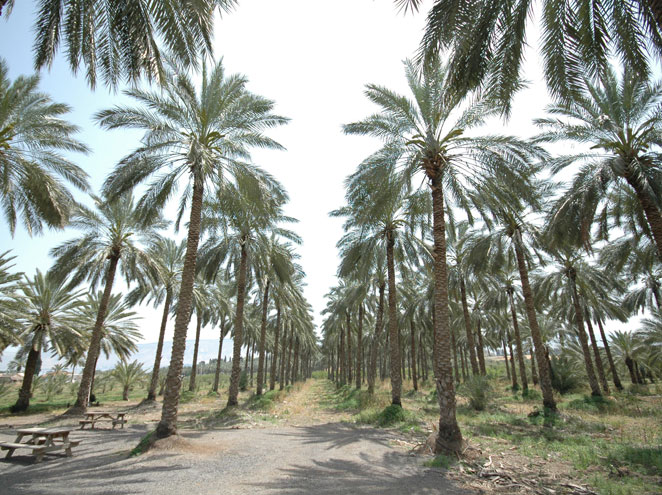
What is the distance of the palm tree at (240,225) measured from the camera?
13.2m

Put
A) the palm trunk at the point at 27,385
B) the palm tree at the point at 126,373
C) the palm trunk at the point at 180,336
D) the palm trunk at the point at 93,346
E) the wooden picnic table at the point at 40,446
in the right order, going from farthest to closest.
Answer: the palm tree at the point at 126,373 < the palm trunk at the point at 27,385 < the palm trunk at the point at 93,346 < the palm trunk at the point at 180,336 < the wooden picnic table at the point at 40,446

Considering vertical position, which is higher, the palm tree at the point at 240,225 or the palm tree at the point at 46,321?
the palm tree at the point at 240,225

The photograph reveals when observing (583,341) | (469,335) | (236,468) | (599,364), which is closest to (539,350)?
(469,335)

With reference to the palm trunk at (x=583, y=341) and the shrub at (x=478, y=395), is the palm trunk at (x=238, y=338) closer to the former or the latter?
the shrub at (x=478, y=395)

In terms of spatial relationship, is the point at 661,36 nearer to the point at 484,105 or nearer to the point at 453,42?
the point at 453,42

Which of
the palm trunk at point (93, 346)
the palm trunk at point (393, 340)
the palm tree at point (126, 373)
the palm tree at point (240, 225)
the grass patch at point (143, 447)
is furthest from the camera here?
the palm tree at point (126, 373)

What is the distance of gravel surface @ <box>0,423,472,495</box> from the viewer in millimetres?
6012

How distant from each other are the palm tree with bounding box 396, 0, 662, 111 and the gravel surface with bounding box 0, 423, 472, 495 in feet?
29.5

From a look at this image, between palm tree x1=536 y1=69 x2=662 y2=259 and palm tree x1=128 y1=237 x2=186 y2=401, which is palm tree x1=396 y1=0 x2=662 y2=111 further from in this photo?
palm tree x1=128 y1=237 x2=186 y2=401

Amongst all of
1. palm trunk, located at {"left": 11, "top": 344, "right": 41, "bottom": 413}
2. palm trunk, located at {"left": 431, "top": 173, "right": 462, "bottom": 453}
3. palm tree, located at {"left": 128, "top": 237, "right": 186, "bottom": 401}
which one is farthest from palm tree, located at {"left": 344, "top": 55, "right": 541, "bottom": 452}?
palm trunk, located at {"left": 11, "top": 344, "right": 41, "bottom": 413}

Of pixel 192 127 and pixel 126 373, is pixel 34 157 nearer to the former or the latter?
pixel 192 127

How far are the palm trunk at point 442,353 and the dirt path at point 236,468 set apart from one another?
1064 mm

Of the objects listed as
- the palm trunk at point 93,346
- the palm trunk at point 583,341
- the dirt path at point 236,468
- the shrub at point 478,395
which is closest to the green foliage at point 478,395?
the shrub at point 478,395

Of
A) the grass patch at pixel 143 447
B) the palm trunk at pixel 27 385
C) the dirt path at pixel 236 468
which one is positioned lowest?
the dirt path at pixel 236 468
